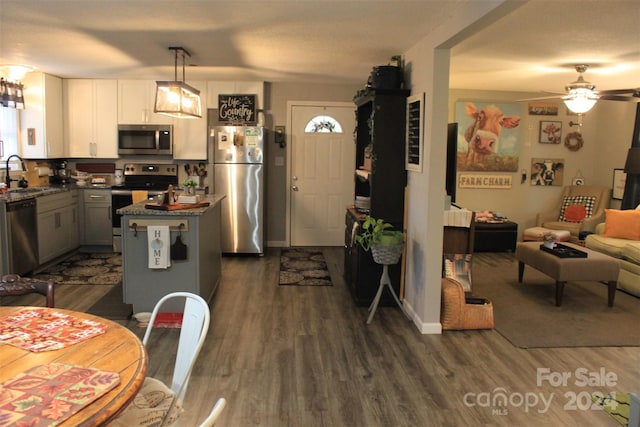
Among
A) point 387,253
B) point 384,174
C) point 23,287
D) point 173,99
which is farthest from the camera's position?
point 384,174

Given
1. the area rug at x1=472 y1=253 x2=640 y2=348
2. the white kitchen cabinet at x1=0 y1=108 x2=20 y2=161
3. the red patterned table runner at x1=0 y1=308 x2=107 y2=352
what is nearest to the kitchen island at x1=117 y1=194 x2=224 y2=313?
the red patterned table runner at x1=0 y1=308 x2=107 y2=352

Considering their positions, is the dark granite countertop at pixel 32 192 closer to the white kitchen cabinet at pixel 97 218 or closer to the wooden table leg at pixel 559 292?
the white kitchen cabinet at pixel 97 218

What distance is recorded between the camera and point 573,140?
7668 mm

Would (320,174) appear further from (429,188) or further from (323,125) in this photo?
(429,188)

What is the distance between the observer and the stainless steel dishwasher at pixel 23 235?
504cm

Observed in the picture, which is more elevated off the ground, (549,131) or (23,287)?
(549,131)

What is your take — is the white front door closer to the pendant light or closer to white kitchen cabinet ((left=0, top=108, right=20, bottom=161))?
the pendant light

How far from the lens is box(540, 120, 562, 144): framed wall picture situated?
7.58m

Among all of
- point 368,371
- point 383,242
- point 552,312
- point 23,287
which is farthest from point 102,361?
point 552,312

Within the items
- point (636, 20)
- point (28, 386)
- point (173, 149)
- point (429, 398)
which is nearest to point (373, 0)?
point (636, 20)

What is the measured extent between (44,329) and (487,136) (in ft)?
22.1

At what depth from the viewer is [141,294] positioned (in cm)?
416

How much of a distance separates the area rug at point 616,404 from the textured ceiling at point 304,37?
2.42 meters

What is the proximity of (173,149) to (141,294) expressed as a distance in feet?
9.98
